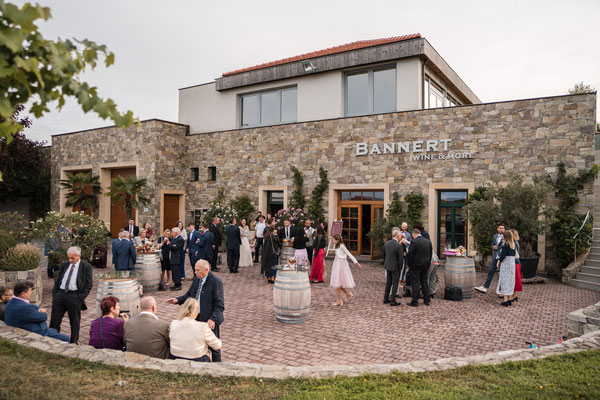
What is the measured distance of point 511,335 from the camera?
6.85m

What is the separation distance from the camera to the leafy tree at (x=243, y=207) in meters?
18.9

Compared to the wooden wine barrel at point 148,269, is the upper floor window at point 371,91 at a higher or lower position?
higher

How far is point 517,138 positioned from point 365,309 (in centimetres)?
866

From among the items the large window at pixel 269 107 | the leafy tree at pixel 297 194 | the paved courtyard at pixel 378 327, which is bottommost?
the paved courtyard at pixel 378 327

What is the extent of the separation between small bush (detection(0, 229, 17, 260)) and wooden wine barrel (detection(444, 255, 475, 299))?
10.4 m

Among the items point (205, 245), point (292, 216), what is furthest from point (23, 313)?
point (292, 216)

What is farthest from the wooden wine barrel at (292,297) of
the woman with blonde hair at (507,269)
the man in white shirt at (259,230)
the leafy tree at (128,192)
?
the leafy tree at (128,192)

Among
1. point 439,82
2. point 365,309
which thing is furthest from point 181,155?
point 365,309

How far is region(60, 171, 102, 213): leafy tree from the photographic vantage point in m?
22.1

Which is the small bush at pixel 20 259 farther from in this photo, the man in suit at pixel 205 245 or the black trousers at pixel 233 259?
the black trousers at pixel 233 259

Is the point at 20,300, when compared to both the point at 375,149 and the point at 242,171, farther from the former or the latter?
the point at 242,171

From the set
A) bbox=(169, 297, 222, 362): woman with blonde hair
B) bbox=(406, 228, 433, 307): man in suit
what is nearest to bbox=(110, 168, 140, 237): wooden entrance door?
bbox=(406, 228, 433, 307): man in suit

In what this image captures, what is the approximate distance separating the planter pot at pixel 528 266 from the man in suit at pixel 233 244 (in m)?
8.47

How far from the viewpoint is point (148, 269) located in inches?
389
